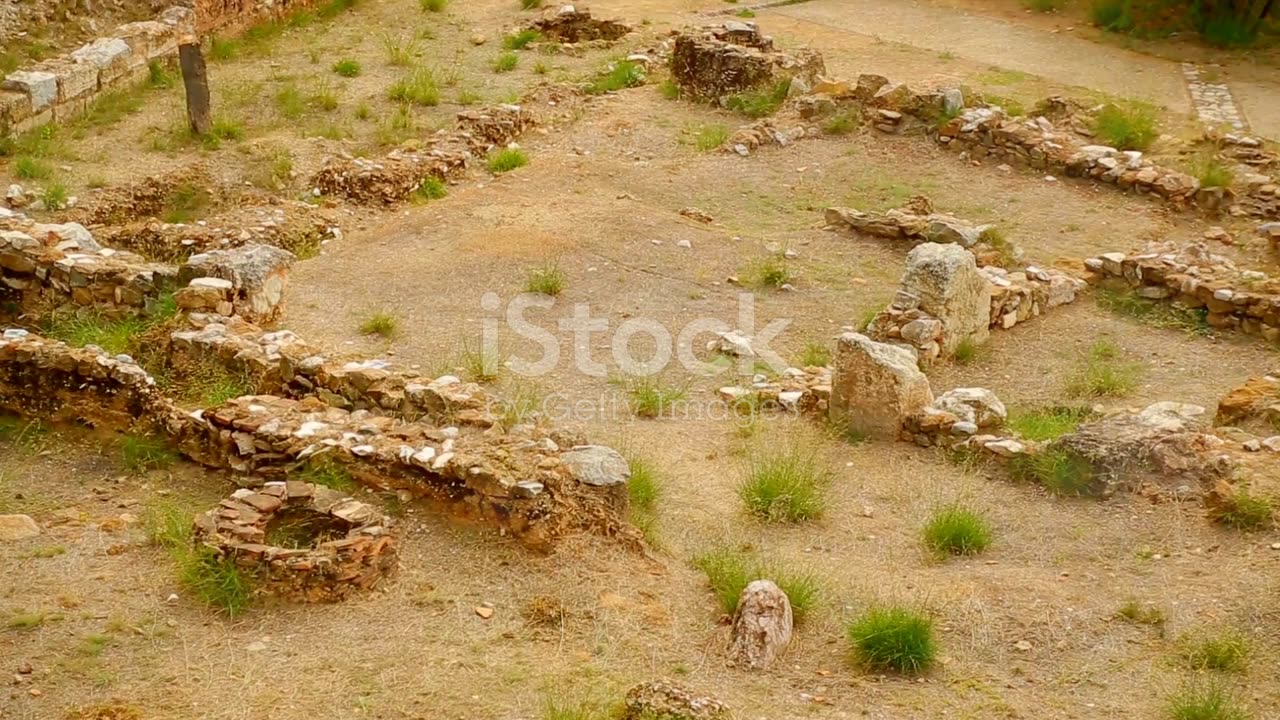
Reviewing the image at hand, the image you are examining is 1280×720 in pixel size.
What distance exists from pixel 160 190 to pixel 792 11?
934 cm

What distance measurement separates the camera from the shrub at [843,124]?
1524 centimetres

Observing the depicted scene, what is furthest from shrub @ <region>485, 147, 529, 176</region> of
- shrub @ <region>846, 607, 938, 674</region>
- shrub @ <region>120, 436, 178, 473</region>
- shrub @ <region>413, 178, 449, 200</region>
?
shrub @ <region>846, 607, 938, 674</region>

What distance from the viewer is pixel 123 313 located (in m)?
10.9

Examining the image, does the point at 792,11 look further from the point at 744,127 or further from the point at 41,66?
the point at 41,66

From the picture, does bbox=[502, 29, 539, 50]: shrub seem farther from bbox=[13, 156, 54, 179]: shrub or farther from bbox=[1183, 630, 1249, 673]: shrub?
bbox=[1183, 630, 1249, 673]: shrub

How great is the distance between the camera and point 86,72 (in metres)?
15.3

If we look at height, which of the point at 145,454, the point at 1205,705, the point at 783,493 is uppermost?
the point at 1205,705

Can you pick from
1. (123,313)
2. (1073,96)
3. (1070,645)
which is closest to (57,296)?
(123,313)

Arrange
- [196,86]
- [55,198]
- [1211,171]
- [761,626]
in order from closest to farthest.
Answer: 1. [761,626]
2. [55,198]
3. [1211,171]
4. [196,86]

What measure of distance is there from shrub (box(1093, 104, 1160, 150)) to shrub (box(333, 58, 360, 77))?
7.51 metres

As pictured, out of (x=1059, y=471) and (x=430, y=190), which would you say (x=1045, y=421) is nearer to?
(x=1059, y=471)

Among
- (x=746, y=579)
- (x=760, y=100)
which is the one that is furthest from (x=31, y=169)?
(x=746, y=579)

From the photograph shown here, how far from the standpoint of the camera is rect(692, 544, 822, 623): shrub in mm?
7453

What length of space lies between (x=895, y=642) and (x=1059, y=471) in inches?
86.7
